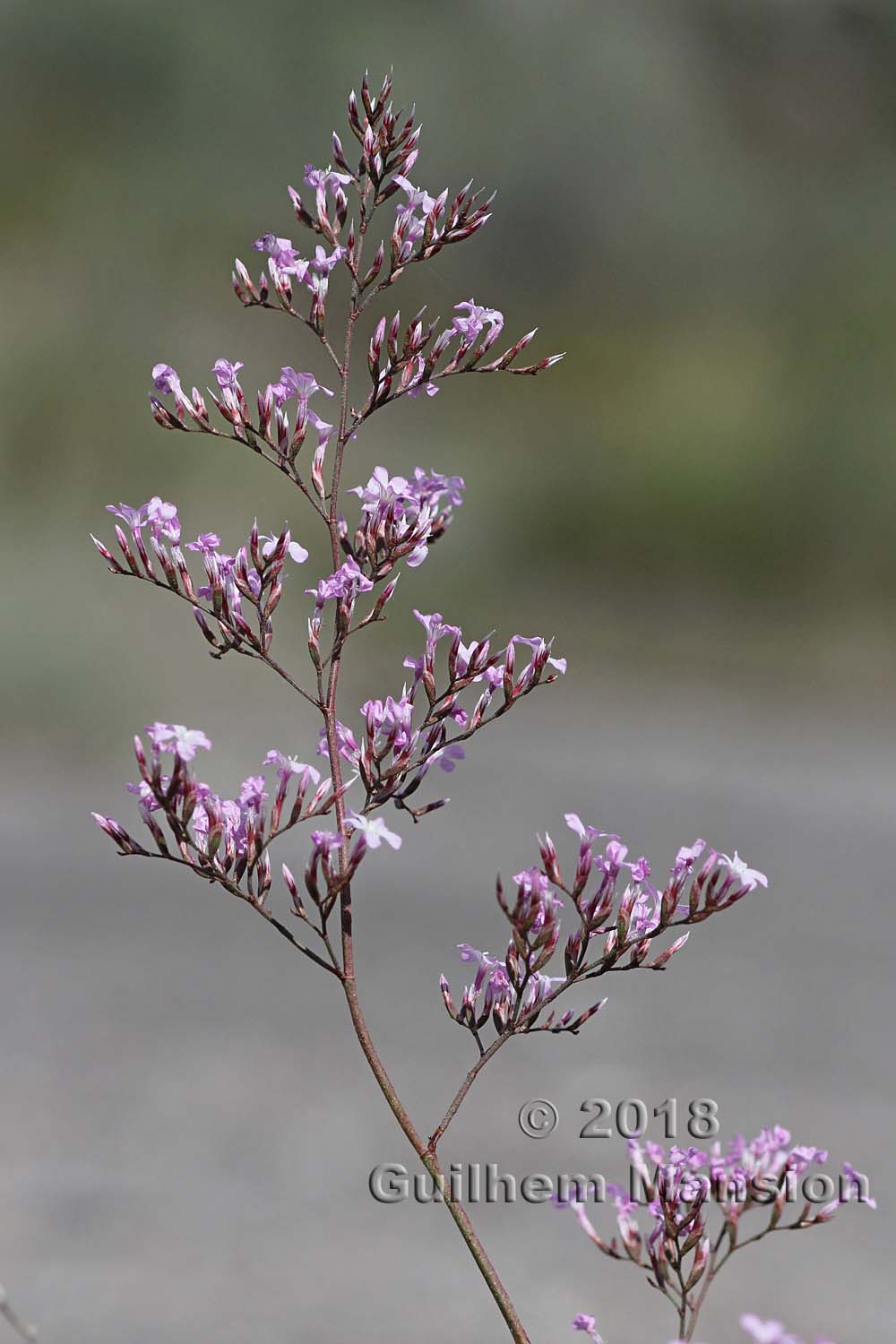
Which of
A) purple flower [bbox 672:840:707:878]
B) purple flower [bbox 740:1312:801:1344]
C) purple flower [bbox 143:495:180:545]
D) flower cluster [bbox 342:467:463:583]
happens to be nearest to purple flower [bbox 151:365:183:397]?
purple flower [bbox 143:495:180:545]

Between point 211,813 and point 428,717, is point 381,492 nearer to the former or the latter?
point 428,717

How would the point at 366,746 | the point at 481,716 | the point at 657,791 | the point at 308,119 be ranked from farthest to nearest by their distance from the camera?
the point at 308,119 → the point at 657,791 → the point at 481,716 → the point at 366,746

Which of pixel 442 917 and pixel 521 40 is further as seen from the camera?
pixel 521 40

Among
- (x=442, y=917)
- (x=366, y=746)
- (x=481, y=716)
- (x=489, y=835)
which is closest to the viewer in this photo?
(x=366, y=746)

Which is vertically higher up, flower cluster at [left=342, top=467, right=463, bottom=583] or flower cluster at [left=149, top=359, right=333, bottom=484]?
flower cluster at [left=149, top=359, right=333, bottom=484]

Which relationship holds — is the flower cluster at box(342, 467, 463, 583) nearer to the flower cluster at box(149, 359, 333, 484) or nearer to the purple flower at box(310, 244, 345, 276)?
the flower cluster at box(149, 359, 333, 484)

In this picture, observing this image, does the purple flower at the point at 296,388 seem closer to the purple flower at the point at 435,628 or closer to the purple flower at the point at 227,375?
the purple flower at the point at 227,375

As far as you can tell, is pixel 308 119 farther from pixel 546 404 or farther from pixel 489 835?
pixel 489 835

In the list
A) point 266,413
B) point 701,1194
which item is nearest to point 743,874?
point 701,1194

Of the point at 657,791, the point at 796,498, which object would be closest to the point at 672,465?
the point at 796,498
